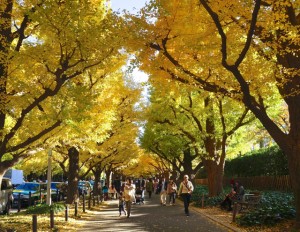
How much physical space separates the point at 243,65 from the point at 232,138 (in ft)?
40.2

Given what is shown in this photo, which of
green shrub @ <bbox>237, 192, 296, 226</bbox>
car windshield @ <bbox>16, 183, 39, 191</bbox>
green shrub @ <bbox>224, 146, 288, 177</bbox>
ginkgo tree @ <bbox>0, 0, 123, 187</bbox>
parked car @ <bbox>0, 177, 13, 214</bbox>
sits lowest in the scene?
green shrub @ <bbox>237, 192, 296, 226</bbox>

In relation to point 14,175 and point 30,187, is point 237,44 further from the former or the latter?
point 14,175

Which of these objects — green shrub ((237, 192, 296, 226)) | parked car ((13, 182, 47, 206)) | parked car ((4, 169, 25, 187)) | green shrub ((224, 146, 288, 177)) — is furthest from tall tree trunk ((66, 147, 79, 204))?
parked car ((4, 169, 25, 187))

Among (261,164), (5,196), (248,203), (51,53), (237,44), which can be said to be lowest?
(248,203)

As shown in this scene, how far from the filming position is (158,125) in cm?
2572

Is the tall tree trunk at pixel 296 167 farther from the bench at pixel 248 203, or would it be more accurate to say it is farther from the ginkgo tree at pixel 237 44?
the bench at pixel 248 203

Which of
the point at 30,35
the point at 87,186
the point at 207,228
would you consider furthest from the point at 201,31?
the point at 87,186

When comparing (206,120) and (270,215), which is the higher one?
(206,120)

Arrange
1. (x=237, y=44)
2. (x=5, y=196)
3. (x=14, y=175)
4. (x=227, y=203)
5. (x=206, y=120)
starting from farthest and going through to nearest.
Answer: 1. (x=14, y=175)
2. (x=206, y=120)
3. (x=5, y=196)
4. (x=227, y=203)
5. (x=237, y=44)

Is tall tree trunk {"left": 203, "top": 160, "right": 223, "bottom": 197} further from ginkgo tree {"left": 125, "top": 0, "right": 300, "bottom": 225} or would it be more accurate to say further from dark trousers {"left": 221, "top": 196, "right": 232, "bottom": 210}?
ginkgo tree {"left": 125, "top": 0, "right": 300, "bottom": 225}

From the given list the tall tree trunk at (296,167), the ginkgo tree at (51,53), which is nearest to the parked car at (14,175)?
the ginkgo tree at (51,53)

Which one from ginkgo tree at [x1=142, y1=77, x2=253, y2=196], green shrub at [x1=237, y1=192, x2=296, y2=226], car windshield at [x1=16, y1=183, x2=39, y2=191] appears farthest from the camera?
car windshield at [x1=16, y1=183, x2=39, y2=191]

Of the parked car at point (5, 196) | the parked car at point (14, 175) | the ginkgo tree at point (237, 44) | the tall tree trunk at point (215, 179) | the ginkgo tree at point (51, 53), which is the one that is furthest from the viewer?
the parked car at point (14, 175)

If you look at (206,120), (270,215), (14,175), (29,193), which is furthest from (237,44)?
(14,175)
